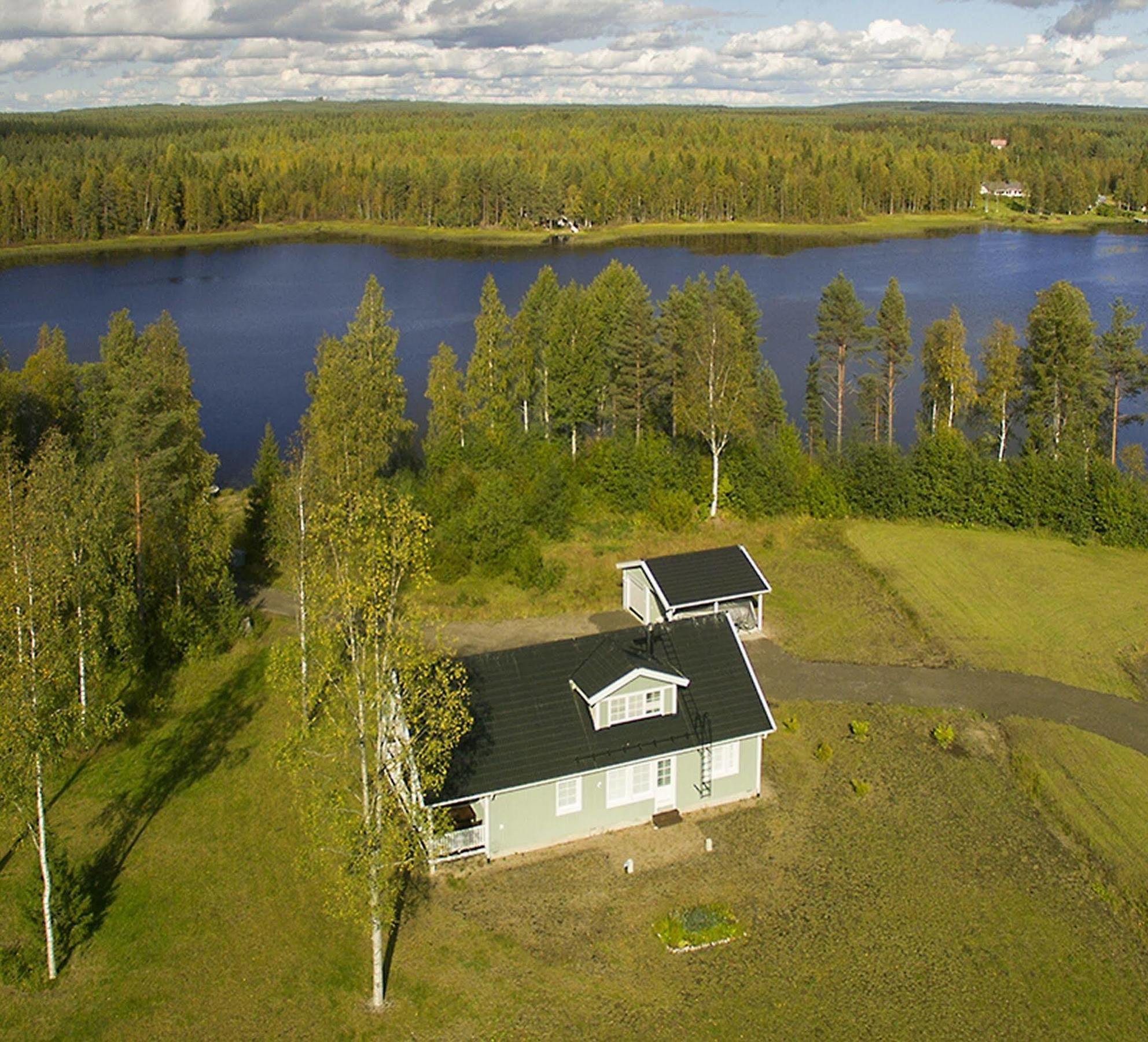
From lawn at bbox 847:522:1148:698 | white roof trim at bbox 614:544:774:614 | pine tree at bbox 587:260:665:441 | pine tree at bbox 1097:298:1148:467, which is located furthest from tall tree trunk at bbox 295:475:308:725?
pine tree at bbox 1097:298:1148:467

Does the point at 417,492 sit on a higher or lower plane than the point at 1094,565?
higher

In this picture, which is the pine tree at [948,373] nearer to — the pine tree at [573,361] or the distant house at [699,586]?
the pine tree at [573,361]

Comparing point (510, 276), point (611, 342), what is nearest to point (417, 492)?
point (611, 342)

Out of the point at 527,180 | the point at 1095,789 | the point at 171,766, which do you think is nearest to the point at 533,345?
the point at 171,766

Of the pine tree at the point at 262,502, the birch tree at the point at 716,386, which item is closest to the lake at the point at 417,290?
the pine tree at the point at 262,502

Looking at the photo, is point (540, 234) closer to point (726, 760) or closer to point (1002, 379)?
point (1002, 379)

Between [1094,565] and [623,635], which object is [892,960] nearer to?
[623,635]
